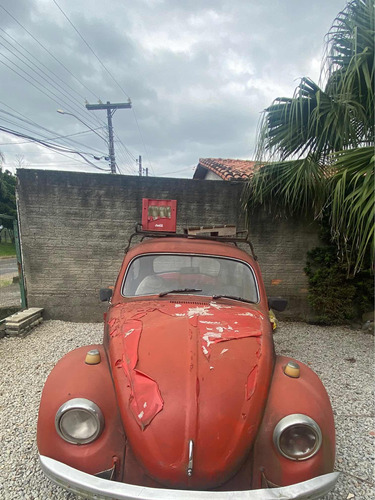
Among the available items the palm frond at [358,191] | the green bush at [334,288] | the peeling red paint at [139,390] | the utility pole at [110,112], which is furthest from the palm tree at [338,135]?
the utility pole at [110,112]

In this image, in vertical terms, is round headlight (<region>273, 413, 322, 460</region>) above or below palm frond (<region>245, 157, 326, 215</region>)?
below

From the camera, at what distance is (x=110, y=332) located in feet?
7.08

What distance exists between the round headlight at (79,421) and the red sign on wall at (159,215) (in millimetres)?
2907

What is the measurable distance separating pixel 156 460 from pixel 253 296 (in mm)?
1634

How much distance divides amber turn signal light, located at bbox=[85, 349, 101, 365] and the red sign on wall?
2464 mm

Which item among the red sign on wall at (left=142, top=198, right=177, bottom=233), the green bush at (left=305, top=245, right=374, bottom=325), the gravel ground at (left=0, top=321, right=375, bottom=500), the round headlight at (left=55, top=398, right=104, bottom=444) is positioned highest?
the red sign on wall at (left=142, top=198, right=177, bottom=233)

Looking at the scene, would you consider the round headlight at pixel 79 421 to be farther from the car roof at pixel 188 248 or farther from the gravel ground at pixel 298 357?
the car roof at pixel 188 248

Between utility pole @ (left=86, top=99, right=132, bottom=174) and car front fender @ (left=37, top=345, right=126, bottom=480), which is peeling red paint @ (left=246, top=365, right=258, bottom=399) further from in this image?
utility pole @ (left=86, top=99, right=132, bottom=174)

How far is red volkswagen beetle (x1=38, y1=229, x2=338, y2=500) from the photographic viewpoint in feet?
4.52

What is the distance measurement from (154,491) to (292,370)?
1083mm

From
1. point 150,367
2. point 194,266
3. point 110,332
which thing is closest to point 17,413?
point 110,332

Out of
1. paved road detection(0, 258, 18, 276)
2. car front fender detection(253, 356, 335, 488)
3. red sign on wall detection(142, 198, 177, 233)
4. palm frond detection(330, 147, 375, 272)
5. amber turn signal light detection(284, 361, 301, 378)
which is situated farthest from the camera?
paved road detection(0, 258, 18, 276)

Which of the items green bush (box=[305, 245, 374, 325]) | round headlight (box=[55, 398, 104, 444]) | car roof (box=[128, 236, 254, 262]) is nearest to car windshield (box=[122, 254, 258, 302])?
car roof (box=[128, 236, 254, 262])

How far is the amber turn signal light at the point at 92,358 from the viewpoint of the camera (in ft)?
6.25
